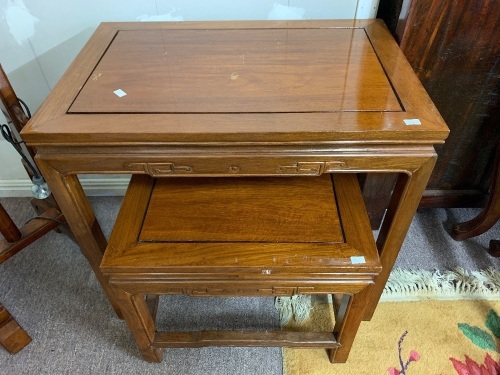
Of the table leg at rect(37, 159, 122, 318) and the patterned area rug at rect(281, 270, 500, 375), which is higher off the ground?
the table leg at rect(37, 159, 122, 318)

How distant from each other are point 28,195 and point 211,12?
94 cm

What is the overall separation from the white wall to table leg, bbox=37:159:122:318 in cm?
50

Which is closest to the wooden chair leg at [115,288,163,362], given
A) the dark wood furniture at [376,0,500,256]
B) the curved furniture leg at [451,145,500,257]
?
the dark wood furniture at [376,0,500,256]

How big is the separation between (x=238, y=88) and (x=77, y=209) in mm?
394

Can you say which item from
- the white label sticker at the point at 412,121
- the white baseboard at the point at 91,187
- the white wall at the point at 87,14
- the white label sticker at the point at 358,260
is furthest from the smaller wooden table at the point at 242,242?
the white baseboard at the point at 91,187

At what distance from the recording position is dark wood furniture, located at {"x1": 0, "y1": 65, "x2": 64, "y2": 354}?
2.89 feet

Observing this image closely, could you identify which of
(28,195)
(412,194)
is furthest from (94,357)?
(412,194)

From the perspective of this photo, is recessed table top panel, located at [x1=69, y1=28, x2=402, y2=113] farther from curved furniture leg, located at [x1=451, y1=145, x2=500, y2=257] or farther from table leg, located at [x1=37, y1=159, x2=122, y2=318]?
curved furniture leg, located at [x1=451, y1=145, x2=500, y2=257]

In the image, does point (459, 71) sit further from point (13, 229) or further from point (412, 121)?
point (13, 229)

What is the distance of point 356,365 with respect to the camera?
3.23 ft

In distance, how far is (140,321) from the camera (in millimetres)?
851

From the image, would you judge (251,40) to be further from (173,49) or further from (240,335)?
(240,335)

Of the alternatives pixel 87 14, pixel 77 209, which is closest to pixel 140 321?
pixel 77 209

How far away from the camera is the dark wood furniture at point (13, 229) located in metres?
0.88
